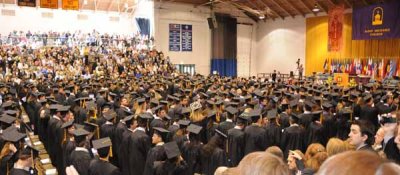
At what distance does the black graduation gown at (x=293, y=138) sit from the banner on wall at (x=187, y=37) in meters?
24.4

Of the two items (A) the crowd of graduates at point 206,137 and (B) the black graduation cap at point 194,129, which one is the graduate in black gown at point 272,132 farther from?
(B) the black graduation cap at point 194,129

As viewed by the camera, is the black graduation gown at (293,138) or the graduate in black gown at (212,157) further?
the black graduation gown at (293,138)

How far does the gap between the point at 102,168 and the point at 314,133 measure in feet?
14.4

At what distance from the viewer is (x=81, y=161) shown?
4.88 meters

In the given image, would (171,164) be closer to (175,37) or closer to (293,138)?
(293,138)

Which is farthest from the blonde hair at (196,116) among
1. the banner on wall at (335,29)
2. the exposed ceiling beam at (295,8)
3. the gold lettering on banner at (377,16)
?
the exposed ceiling beam at (295,8)

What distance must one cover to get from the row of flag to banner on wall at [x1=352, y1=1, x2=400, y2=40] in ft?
6.41

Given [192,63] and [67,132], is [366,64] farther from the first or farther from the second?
[67,132]

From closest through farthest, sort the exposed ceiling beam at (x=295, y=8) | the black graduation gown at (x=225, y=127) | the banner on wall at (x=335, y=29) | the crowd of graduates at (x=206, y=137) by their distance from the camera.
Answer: the crowd of graduates at (x=206, y=137) < the black graduation gown at (x=225, y=127) < the banner on wall at (x=335, y=29) < the exposed ceiling beam at (x=295, y=8)

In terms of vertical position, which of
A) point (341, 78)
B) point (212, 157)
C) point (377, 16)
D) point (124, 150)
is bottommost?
point (124, 150)

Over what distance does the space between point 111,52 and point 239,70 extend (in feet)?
43.6

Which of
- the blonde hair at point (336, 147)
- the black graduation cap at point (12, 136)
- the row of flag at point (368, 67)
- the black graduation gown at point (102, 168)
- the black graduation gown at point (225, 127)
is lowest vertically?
the black graduation gown at point (102, 168)

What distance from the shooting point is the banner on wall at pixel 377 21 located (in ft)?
71.8

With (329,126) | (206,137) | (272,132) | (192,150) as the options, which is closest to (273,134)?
(272,132)
